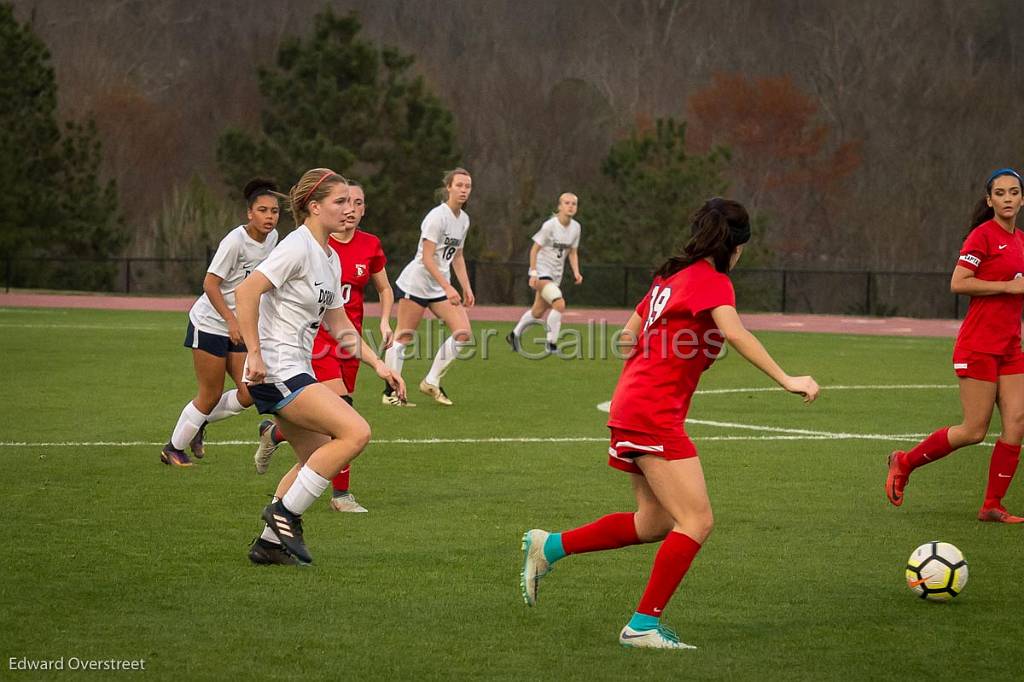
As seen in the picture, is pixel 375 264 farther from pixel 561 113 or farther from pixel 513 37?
pixel 513 37

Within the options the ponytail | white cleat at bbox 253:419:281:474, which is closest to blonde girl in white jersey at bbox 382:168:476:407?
white cleat at bbox 253:419:281:474

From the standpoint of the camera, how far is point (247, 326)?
22.4 feet

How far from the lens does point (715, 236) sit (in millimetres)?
5715

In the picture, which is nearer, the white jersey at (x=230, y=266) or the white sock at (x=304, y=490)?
the white sock at (x=304, y=490)

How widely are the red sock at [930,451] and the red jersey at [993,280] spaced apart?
1.87 feet

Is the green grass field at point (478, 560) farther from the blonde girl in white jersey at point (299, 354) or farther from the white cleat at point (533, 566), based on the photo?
the blonde girl in white jersey at point (299, 354)

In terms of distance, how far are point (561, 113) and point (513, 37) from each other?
827 centimetres

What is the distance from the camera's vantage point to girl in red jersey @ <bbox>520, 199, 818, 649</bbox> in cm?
569

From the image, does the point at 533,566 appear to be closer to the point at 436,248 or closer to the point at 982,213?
the point at 982,213

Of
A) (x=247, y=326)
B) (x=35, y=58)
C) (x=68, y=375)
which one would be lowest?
(x=68, y=375)

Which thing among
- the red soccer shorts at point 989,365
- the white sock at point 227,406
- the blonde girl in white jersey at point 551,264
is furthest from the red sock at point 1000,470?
the blonde girl in white jersey at point 551,264

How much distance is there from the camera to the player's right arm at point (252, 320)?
684 cm

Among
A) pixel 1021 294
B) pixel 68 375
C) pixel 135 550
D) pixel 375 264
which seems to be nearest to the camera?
pixel 135 550

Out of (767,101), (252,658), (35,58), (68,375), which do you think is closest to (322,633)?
(252,658)
